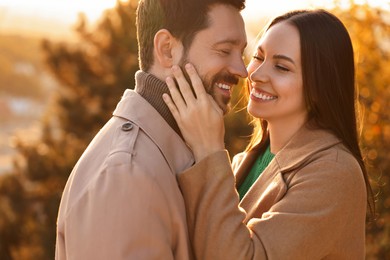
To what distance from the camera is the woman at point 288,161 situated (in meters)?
2.31

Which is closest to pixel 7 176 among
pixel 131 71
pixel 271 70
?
pixel 131 71

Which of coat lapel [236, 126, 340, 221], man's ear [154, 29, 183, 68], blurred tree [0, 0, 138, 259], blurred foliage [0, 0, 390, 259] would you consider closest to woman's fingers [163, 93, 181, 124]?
man's ear [154, 29, 183, 68]

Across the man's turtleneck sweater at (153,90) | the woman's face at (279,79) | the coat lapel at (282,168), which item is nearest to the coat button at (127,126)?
the man's turtleneck sweater at (153,90)

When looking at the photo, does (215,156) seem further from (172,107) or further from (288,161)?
(288,161)

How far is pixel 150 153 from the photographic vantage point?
2178 millimetres

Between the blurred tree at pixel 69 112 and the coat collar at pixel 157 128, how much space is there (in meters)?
7.05

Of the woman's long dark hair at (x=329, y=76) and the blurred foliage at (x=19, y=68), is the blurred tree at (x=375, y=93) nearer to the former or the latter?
the woman's long dark hair at (x=329, y=76)

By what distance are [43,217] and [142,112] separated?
789 cm

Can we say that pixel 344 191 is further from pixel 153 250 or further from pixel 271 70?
pixel 153 250

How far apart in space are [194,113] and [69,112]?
8096 mm

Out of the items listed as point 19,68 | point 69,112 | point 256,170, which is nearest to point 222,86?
point 256,170

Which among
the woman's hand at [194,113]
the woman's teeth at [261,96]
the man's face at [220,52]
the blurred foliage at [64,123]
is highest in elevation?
the man's face at [220,52]

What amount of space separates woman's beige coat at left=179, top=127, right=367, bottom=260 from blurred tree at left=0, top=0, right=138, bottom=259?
6859 mm

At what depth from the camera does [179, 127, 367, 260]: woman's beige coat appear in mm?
2291
